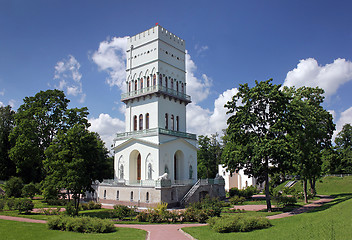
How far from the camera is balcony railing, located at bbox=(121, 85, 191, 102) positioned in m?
34.6

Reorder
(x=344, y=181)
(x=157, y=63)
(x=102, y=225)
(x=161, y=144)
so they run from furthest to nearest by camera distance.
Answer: (x=344, y=181), (x=157, y=63), (x=161, y=144), (x=102, y=225)

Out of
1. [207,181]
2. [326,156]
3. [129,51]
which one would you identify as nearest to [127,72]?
[129,51]

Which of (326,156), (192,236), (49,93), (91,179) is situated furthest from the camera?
(326,156)

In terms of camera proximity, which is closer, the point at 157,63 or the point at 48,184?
the point at 48,184

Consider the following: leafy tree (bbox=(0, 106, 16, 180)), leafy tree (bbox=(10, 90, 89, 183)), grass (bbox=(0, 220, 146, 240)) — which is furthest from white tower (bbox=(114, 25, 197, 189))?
leafy tree (bbox=(0, 106, 16, 180))

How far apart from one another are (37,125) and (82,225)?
77.3ft

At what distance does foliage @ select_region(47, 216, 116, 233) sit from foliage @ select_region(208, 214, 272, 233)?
6.29 metres

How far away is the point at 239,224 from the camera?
51.4 ft

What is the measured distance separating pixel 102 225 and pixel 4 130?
3496 cm

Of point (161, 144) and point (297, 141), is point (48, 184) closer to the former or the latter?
point (161, 144)

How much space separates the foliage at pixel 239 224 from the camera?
15453 millimetres

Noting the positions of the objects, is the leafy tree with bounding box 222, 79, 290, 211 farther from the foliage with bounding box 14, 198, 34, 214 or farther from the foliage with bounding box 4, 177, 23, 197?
the foliage with bounding box 4, 177, 23, 197

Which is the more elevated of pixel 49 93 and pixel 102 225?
pixel 49 93

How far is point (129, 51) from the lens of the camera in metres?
38.8
